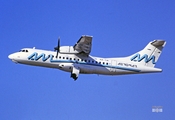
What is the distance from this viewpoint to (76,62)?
4484 cm

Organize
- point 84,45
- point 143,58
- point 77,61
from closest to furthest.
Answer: point 84,45 < point 77,61 < point 143,58

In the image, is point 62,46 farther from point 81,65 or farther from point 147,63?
point 147,63

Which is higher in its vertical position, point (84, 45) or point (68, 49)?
point (84, 45)

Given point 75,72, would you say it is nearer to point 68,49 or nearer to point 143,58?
point 68,49

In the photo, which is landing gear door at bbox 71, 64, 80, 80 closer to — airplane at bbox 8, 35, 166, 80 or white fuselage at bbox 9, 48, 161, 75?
airplane at bbox 8, 35, 166, 80

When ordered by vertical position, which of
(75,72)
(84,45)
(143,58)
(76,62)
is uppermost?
(84,45)

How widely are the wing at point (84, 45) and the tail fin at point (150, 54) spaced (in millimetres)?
5835

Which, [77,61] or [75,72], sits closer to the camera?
[75,72]

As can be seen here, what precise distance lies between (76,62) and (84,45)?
7.12 feet

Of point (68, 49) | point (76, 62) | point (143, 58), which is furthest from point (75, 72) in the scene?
point (143, 58)

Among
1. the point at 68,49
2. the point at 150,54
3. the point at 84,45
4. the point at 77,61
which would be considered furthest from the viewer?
the point at 150,54

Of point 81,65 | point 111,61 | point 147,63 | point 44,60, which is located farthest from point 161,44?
point 44,60

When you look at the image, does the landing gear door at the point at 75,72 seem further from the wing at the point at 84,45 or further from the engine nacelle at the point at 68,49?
the wing at the point at 84,45

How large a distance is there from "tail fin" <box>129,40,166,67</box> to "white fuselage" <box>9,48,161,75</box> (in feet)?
4.62
